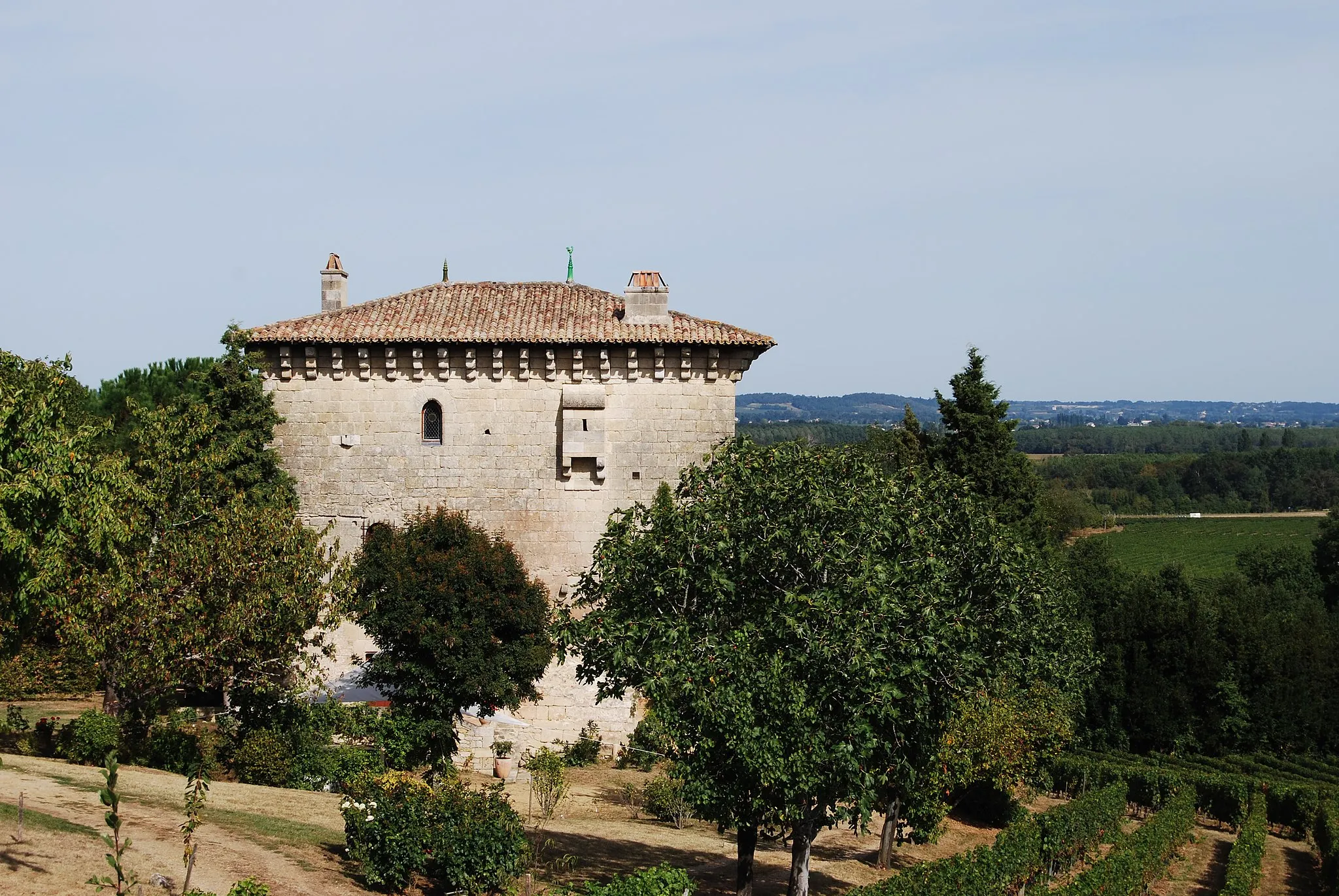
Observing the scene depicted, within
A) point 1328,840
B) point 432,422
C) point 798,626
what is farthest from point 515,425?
point 1328,840

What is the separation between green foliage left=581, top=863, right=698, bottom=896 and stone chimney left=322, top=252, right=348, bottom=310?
19170 millimetres

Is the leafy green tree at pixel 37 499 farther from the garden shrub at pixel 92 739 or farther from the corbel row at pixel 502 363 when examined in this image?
the corbel row at pixel 502 363

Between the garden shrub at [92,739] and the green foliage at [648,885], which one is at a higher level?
the green foliage at [648,885]

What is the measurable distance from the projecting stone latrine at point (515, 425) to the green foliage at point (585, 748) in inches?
11.8

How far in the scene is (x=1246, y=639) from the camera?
159 ft

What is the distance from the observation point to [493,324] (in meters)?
28.8

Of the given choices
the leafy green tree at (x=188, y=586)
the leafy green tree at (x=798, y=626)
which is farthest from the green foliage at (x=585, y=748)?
the leafy green tree at (x=798, y=626)

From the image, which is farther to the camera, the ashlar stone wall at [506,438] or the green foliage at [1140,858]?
the ashlar stone wall at [506,438]

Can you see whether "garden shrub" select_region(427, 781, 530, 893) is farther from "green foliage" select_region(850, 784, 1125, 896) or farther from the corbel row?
the corbel row

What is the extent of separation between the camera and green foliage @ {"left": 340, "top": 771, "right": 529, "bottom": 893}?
51.1ft

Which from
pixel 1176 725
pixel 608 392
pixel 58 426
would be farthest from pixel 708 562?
pixel 1176 725

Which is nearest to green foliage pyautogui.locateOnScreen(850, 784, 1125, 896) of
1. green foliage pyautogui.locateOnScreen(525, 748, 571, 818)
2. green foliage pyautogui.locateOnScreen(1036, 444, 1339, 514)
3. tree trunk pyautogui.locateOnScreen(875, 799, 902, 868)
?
tree trunk pyautogui.locateOnScreen(875, 799, 902, 868)

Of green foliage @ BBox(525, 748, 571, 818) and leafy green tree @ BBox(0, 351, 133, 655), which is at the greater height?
leafy green tree @ BBox(0, 351, 133, 655)

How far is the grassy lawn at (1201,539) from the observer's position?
330ft
